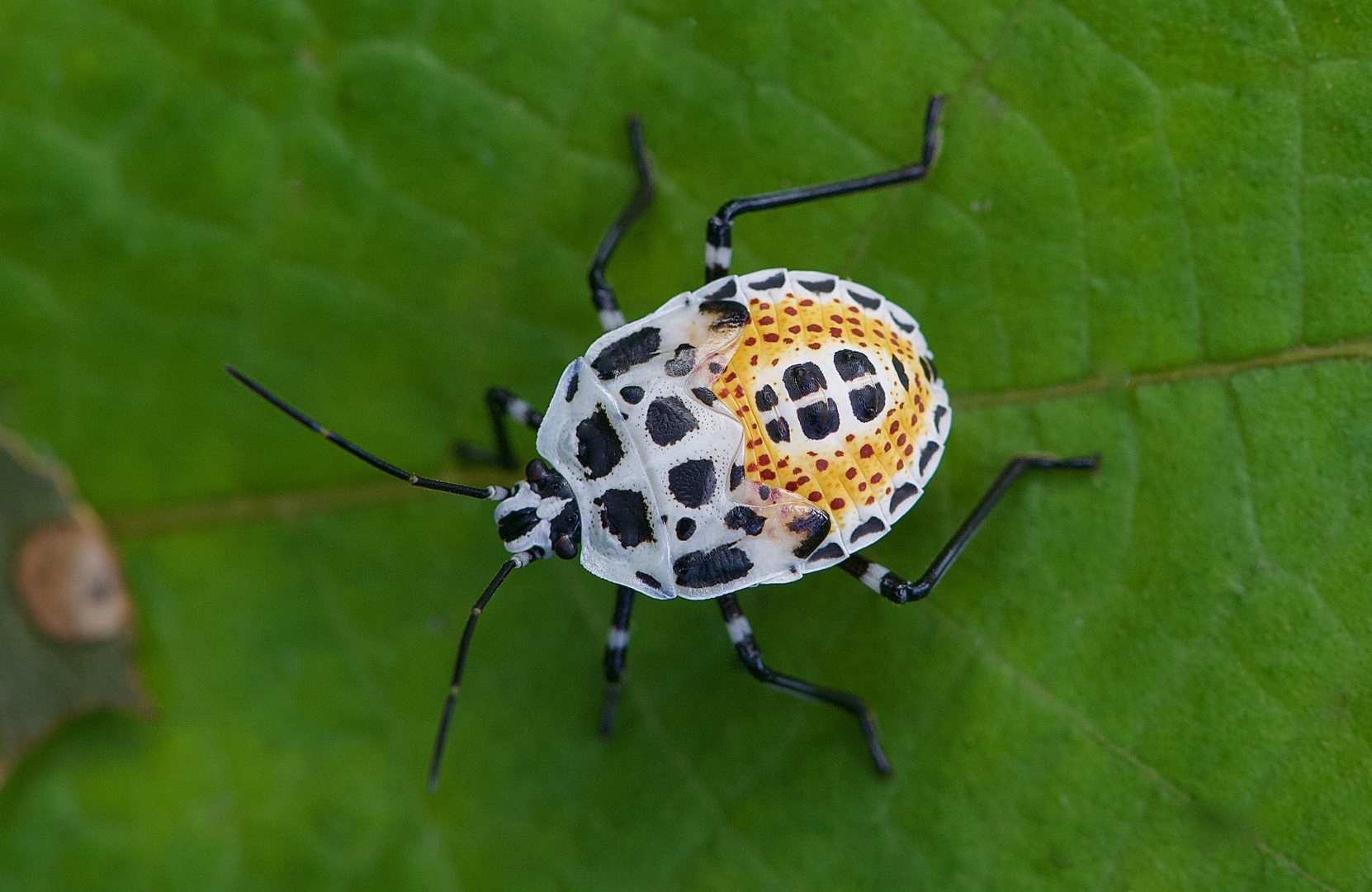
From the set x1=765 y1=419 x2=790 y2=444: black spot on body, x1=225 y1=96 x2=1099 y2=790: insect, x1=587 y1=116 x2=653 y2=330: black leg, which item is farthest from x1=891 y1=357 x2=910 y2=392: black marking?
x1=587 y1=116 x2=653 y2=330: black leg

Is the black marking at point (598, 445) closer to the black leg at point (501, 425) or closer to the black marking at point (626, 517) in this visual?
the black marking at point (626, 517)

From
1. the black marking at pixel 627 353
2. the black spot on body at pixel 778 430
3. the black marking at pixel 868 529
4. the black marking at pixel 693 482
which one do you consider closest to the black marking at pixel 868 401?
the black spot on body at pixel 778 430

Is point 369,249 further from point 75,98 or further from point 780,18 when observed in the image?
point 780,18

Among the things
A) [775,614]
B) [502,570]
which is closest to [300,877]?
[502,570]

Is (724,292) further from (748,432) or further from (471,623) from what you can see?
(471,623)

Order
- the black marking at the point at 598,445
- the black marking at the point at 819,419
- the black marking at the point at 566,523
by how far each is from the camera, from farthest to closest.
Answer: the black marking at the point at 566,523
the black marking at the point at 598,445
the black marking at the point at 819,419

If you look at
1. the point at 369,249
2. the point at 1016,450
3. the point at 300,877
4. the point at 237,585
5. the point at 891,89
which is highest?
the point at 891,89
